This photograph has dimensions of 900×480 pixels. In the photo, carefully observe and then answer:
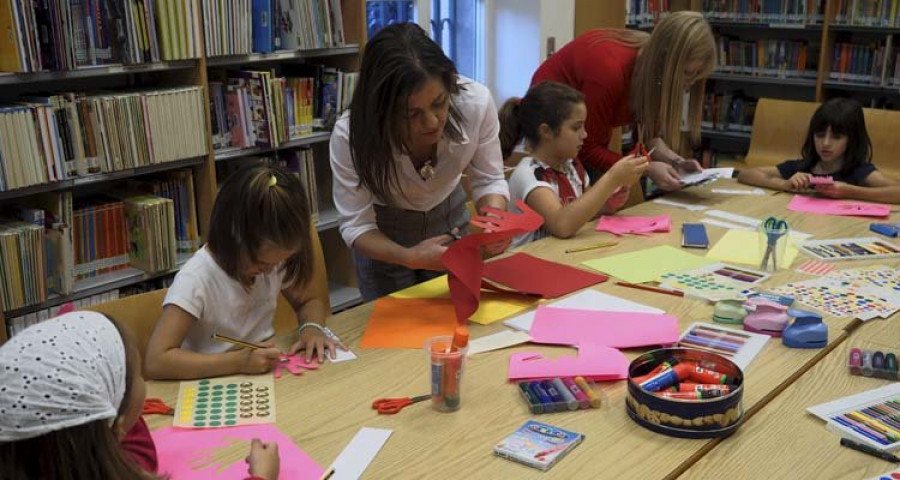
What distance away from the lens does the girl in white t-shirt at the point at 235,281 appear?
1.64 metres

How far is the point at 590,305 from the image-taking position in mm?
2004

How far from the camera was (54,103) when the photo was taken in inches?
109

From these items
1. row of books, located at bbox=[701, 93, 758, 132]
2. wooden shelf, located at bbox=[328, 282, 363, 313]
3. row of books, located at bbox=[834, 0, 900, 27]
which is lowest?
wooden shelf, located at bbox=[328, 282, 363, 313]

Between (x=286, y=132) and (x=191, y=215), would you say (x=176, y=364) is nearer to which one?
(x=191, y=215)

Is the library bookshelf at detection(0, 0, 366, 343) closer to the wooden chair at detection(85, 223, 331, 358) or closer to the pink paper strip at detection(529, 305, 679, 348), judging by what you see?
the wooden chair at detection(85, 223, 331, 358)

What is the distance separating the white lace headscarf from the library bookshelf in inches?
72.2

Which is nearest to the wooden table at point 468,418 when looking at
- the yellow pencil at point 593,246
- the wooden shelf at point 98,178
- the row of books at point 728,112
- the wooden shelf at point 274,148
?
the yellow pencil at point 593,246

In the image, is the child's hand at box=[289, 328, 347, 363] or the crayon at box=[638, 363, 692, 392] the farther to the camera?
the child's hand at box=[289, 328, 347, 363]

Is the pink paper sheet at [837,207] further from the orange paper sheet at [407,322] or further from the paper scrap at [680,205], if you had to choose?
the orange paper sheet at [407,322]

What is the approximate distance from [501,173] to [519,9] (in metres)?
2.69

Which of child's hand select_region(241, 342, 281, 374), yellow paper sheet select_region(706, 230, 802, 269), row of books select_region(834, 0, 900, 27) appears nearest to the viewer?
child's hand select_region(241, 342, 281, 374)

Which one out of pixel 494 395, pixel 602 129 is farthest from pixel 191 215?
pixel 494 395

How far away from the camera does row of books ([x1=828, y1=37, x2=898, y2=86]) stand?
16.5ft

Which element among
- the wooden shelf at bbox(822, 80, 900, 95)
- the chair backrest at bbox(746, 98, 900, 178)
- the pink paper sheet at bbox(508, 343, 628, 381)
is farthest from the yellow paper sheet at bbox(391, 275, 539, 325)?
the wooden shelf at bbox(822, 80, 900, 95)
